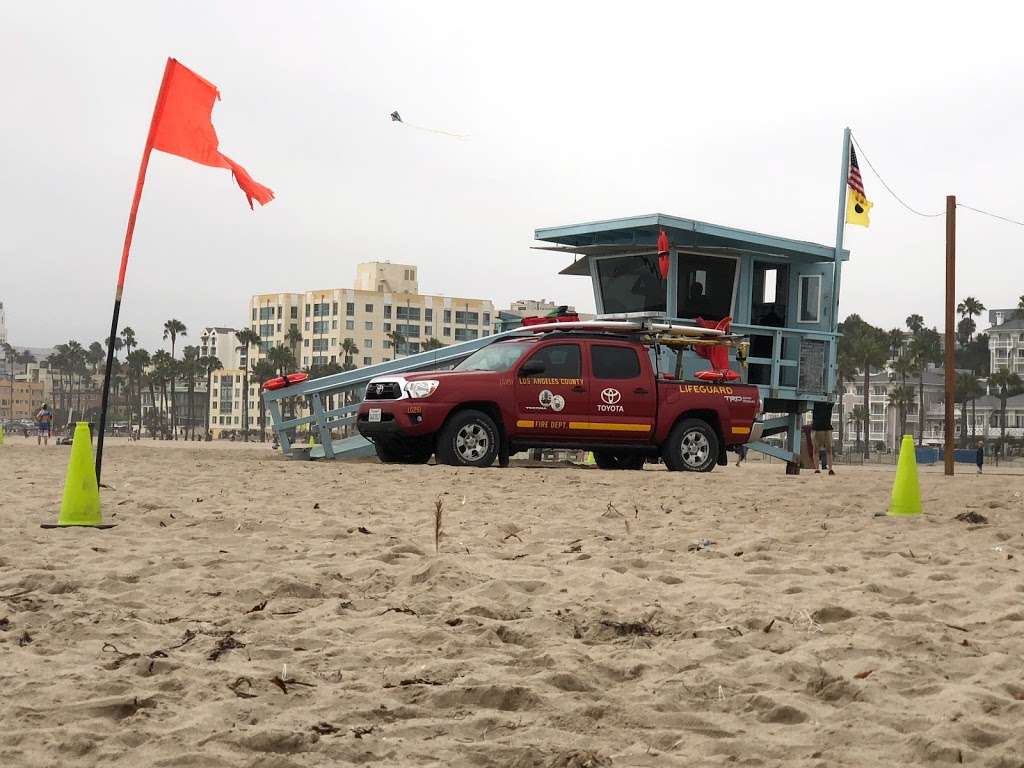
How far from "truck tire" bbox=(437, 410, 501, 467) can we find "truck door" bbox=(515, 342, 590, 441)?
0.42 metres

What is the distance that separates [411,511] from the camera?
9.36 m

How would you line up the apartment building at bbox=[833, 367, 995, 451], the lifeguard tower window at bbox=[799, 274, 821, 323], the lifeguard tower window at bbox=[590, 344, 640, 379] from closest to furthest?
the lifeguard tower window at bbox=[590, 344, 640, 379] < the lifeguard tower window at bbox=[799, 274, 821, 323] < the apartment building at bbox=[833, 367, 995, 451]

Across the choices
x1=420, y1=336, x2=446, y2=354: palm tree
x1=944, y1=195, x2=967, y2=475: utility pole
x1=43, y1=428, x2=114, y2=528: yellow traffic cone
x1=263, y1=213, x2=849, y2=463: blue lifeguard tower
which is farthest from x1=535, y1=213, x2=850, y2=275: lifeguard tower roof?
x1=420, y1=336, x2=446, y2=354: palm tree

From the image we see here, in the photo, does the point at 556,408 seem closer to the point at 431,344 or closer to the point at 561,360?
the point at 561,360

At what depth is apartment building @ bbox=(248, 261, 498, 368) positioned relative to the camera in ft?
561

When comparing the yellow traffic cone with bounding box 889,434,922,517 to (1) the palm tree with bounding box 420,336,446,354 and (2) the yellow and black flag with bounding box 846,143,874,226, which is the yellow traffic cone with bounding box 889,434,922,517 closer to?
(2) the yellow and black flag with bounding box 846,143,874,226

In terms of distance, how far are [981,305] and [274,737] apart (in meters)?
152

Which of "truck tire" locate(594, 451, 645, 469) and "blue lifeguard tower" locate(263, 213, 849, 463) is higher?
"blue lifeguard tower" locate(263, 213, 849, 463)

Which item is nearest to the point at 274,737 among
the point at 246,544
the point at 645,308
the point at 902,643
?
the point at 902,643

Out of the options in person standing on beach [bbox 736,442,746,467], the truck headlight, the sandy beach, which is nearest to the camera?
the sandy beach

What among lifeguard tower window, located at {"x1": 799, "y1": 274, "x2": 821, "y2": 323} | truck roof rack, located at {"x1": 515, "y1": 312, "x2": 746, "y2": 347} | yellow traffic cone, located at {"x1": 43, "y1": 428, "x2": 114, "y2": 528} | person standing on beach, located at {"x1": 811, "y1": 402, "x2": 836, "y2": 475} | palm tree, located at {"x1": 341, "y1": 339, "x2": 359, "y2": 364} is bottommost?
yellow traffic cone, located at {"x1": 43, "y1": 428, "x2": 114, "y2": 528}

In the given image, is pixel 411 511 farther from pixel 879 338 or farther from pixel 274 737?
pixel 879 338

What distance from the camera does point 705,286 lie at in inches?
864

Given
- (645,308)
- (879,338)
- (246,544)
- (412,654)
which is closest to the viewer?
(412,654)
